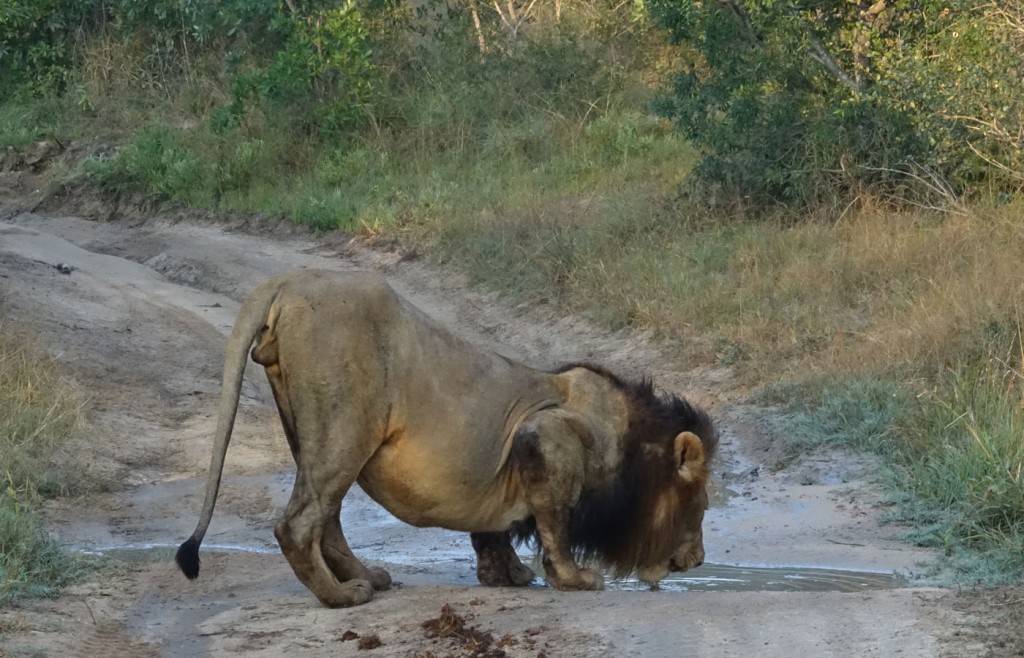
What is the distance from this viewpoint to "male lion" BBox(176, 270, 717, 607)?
5488 millimetres

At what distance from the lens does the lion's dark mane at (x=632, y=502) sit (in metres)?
5.90

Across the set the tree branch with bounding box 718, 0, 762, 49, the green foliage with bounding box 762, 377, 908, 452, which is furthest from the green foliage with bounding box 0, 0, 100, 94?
the green foliage with bounding box 762, 377, 908, 452

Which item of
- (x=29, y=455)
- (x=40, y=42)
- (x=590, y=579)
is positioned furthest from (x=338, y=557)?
(x=40, y=42)

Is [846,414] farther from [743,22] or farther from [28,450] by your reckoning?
[743,22]

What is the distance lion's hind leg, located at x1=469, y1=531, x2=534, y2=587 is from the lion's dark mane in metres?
0.09

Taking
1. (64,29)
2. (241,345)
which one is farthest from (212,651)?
(64,29)

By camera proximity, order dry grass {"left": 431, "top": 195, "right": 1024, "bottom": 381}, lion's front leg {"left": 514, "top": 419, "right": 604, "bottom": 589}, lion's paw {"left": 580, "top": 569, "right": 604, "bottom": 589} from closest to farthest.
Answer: lion's front leg {"left": 514, "top": 419, "right": 604, "bottom": 589}, lion's paw {"left": 580, "top": 569, "right": 604, "bottom": 589}, dry grass {"left": 431, "top": 195, "right": 1024, "bottom": 381}

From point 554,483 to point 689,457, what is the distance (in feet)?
1.95

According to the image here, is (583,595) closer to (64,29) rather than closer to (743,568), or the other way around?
(743,568)

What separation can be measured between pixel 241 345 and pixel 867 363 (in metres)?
4.53

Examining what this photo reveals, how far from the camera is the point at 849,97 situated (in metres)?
11.3

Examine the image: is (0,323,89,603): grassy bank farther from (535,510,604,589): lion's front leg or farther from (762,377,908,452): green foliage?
(762,377,908,452): green foliage

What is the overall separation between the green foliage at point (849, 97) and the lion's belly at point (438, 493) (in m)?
5.21

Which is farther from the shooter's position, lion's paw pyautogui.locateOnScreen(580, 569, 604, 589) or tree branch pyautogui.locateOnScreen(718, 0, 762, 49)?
tree branch pyautogui.locateOnScreen(718, 0, 762, 49)
